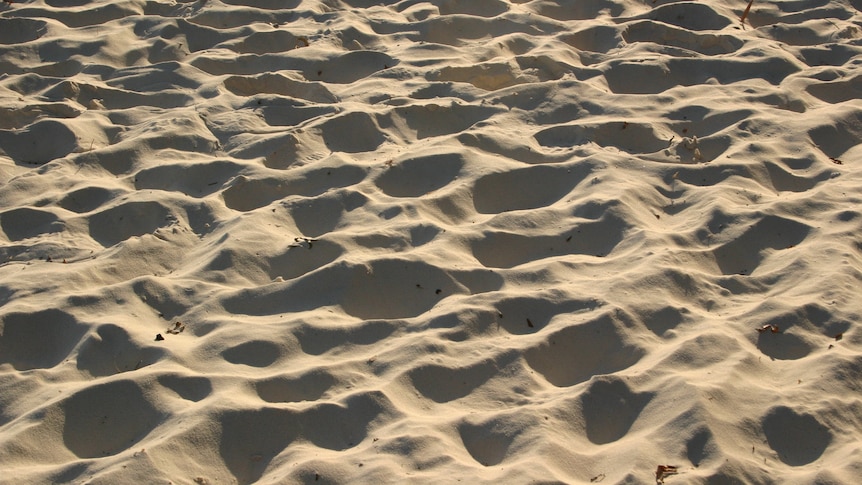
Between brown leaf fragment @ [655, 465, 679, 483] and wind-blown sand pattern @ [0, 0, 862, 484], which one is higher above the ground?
brown leaf fragment @ [655, 465, 679, 483]

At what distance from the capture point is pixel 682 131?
4031 mm

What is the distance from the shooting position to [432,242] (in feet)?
10.8

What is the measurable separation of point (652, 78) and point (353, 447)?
8.76ft

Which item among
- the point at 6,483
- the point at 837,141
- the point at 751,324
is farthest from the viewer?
the point at 837,141

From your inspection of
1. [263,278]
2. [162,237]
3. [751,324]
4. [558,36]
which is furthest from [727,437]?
[558,36]

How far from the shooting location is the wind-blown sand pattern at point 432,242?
8.15 ft

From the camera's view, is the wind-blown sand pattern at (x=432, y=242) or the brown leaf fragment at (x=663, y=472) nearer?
the brown leaf fragment at (x=663, y=472)

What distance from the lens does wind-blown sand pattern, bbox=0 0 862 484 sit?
8.15 ft

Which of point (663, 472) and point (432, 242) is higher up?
point (663, 472)

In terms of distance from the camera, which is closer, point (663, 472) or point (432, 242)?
point (663, 472)

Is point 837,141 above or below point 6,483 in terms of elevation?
below

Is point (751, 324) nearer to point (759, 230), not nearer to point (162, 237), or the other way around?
point (759, 230)

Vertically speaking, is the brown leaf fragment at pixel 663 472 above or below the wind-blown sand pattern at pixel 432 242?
above

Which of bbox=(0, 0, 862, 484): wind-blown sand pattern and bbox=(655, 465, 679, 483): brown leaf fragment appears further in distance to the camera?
bbox=(0, 0, 862, 484): wind-blown sand pattern
